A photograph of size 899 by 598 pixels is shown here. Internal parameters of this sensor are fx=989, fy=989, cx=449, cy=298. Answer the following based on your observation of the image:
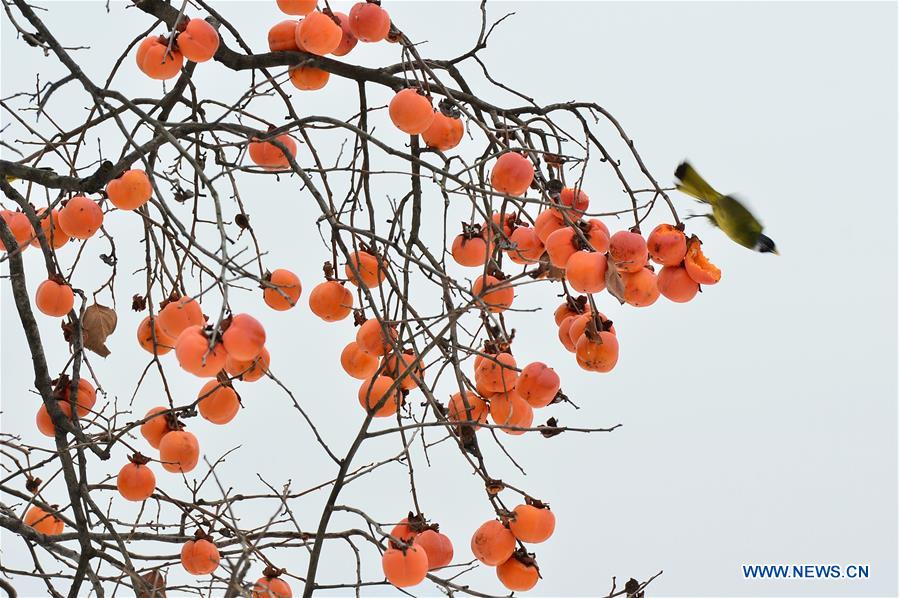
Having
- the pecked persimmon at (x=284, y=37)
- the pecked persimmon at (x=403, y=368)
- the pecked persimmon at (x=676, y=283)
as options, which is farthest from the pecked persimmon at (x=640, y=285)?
the pecked persimmon at (x=284, y=37)

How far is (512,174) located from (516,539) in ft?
1.21

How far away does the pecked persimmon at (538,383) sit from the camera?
39.5 inches

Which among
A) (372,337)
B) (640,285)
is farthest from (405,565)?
(640,285)

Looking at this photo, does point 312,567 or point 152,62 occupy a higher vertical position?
point 152,62

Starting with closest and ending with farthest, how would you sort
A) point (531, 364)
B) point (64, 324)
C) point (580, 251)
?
point (580, 251)
point (531, 364)
point (64, 324)

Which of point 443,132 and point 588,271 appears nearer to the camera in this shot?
point 588,271

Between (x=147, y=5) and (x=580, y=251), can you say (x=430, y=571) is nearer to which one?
(x=580, y=251)

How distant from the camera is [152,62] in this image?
101 cm

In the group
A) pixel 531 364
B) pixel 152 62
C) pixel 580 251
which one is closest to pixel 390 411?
pixel 531 364

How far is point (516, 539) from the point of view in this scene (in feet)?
3.28

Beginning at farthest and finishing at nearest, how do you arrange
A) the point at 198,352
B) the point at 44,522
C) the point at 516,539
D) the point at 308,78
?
the point at 44,522
the point at 308,78
the point at 516,539
the point at 198,352

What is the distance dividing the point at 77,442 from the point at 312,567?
0.99 feet

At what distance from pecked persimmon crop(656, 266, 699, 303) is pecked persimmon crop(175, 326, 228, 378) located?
44 centimetres

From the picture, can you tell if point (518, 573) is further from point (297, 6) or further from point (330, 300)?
point (297, 6)
